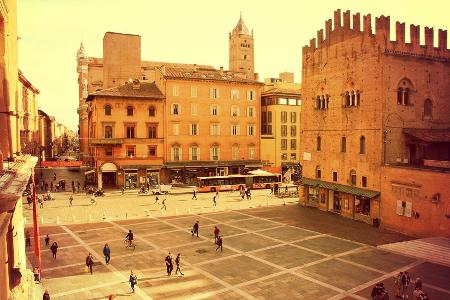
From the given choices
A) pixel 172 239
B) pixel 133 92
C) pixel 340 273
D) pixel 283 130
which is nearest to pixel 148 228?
pixel 172 239

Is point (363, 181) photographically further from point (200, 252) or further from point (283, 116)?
point (283, 116)

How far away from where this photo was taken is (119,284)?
858 inches

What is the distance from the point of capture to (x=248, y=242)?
3028 centimetres

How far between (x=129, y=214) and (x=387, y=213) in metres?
24.7

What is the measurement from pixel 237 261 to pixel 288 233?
8.65 metres

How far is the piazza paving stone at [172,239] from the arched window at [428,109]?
24358 millimetres

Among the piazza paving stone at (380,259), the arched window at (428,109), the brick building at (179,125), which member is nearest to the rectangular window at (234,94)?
the brick building at (179,125)

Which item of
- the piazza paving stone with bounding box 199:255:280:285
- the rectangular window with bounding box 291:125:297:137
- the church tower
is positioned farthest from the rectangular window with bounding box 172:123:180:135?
the church tower

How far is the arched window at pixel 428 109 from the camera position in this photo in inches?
1486

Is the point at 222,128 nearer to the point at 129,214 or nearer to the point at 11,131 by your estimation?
the point at 129,214

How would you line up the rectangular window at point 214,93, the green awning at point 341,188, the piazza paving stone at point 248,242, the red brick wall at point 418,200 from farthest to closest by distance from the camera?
the rectangular window at point 214,93
the green awning at point 341,188
the red brick wall at point 418,200
the piazza paving stone at point 248,242

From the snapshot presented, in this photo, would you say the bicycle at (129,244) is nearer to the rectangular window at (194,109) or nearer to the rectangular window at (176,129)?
the rectangular window at (176,129)

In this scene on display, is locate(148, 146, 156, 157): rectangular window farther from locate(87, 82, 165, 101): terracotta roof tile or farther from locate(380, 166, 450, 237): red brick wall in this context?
locate(380, 166, 450, 237): red brick wall

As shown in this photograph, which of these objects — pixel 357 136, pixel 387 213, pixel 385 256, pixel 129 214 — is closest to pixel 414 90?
pixel 357 136
